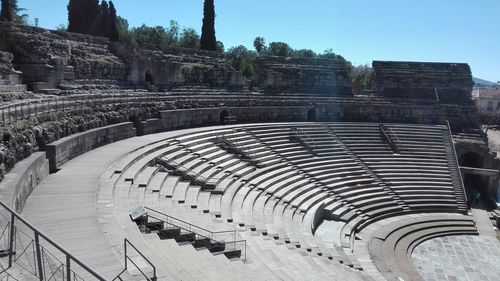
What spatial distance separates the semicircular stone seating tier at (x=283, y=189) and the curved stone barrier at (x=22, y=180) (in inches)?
60.1

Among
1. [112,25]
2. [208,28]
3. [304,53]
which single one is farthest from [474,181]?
[304,53]

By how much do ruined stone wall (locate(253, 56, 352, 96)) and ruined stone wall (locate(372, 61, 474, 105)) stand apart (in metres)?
2.87

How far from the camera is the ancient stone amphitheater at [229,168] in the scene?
8.08 m

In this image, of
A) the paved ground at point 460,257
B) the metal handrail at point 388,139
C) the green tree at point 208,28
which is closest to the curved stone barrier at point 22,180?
the paved ground at point 460,257

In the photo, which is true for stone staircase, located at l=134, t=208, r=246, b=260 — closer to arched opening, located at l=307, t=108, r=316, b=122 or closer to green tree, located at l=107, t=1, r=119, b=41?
arched opening, located at l=307, t=108, r=316, b=122

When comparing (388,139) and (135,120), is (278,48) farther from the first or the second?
(135,120)

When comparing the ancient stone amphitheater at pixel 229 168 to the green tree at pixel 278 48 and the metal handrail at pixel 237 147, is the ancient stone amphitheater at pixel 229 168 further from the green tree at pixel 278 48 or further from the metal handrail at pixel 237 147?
the green tree at pixel 278 48

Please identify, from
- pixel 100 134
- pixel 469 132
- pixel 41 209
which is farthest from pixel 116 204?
pixel 469 132

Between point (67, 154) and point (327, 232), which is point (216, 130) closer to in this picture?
point (327, 232)

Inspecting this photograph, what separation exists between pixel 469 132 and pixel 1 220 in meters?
27.7

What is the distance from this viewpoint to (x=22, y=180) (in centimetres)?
877

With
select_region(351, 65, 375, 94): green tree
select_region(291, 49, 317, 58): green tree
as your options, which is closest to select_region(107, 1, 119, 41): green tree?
select_region(351, 65, 375, 94): green tree

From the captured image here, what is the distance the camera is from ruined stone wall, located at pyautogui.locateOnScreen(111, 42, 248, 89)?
→ 76.2 feet

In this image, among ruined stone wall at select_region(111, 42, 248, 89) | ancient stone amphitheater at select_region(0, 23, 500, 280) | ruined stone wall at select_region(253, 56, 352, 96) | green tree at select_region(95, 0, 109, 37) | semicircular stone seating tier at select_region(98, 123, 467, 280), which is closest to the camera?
ancient stone amphitheater at select_region(0, 23, 500, 280)
